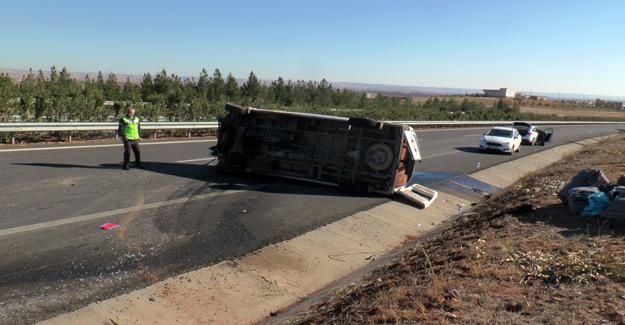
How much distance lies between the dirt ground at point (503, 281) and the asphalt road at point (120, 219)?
2277 millimetres

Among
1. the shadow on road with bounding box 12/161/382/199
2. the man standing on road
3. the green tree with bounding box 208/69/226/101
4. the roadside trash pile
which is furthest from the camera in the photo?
the green tree with bounding box 208/69/226/101

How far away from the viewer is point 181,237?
8.25m

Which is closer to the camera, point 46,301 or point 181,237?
point 46,301

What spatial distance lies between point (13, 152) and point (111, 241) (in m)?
9.32

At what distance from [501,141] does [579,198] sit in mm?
18852

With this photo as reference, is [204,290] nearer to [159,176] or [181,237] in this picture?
[181,237]

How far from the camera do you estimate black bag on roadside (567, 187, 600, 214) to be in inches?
349

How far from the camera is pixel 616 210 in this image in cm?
789

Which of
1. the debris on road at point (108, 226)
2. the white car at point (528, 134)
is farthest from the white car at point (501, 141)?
the debris on road at point (108, 226)

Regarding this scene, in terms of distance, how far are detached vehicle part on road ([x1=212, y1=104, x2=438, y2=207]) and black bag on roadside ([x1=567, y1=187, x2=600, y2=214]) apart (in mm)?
3870

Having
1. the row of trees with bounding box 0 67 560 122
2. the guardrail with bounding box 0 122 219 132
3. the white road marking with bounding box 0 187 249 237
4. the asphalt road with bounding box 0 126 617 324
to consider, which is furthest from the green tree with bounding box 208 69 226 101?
the white road marking with bounding box 0 187 249 237

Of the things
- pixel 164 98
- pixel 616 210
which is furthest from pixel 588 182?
pixel 164 98

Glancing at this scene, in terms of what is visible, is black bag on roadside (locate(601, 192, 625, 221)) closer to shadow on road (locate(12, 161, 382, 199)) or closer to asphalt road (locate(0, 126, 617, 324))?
asphalt road (locate(0, 126, 617, 324))

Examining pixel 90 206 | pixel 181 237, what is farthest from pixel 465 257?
pixel 90 206
